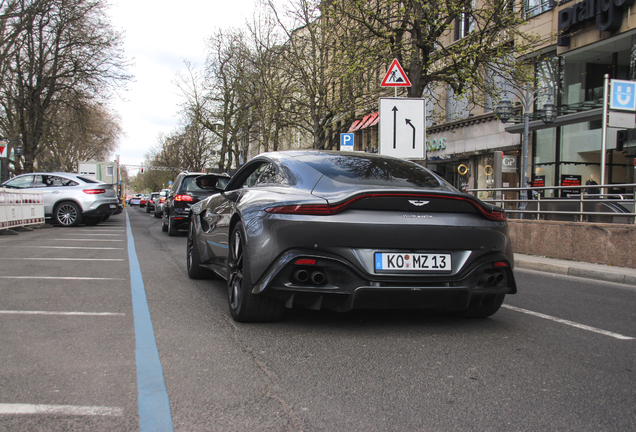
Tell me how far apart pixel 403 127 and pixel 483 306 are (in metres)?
8.61

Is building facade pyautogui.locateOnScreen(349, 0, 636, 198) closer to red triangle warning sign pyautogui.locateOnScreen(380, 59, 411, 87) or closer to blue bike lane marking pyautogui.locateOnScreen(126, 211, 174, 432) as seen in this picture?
red triangle warning sign pyautogui.locateOnScreen(380, 59, 411, 87)

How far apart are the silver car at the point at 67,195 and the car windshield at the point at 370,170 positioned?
15.3 metres

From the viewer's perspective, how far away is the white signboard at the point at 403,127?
12602mm

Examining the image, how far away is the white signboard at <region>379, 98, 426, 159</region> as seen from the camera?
12.6m

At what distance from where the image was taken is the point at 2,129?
45969mm

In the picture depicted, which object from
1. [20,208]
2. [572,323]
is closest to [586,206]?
[572,323]

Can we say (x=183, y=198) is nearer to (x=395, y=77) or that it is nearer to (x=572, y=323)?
(x=395, y=77)

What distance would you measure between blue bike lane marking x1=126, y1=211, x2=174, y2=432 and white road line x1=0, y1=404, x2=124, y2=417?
134mm

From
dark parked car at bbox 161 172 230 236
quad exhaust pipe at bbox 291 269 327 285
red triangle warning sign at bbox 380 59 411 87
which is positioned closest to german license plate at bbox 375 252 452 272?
quad exhaust pipe at bbox 291 269 327 285

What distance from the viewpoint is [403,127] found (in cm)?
1270

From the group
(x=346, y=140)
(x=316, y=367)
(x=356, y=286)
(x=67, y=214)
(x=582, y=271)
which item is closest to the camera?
(x=316, y=367)

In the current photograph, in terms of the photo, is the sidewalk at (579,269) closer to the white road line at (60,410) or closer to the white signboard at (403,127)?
the white signboard at (403,127)

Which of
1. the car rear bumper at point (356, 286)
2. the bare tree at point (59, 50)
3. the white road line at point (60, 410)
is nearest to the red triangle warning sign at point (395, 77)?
the car rear bumper at point (356, 286)

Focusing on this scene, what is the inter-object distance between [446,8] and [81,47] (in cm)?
1962
